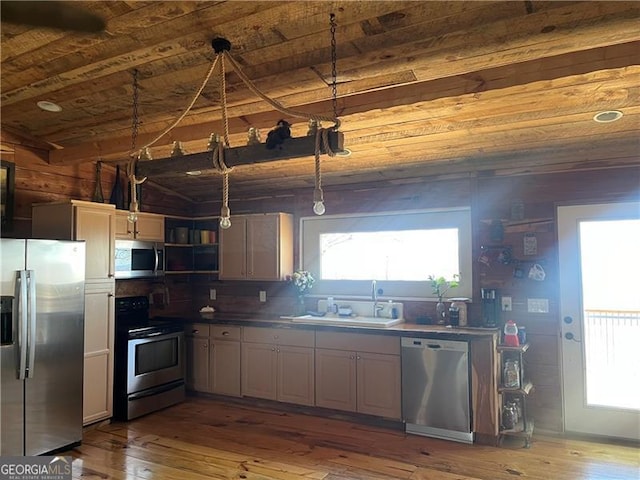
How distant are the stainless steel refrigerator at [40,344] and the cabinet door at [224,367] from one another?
139cm

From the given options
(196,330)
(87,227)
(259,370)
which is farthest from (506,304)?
(87,227)

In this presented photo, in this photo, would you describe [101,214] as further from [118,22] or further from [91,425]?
[118,22]

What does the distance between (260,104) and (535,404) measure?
3316 mm

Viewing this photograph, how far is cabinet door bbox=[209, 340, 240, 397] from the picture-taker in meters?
4.71

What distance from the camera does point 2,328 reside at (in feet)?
10.5

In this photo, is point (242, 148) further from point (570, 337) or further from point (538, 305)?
point (570, 337)

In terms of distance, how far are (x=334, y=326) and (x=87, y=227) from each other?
7.63ft

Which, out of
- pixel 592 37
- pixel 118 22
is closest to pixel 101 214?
pixel 118 22

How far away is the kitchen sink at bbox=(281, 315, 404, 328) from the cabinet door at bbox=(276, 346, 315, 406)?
0.89 ft

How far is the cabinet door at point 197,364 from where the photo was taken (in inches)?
193

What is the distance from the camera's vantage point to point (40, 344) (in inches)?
134

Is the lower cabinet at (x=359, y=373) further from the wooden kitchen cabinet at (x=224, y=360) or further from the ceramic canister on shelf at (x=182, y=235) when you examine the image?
the ceramic canister on shelf at (x=182, y=235)

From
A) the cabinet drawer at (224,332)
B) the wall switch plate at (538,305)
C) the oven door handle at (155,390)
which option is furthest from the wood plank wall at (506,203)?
the oven door handle at (155,390)

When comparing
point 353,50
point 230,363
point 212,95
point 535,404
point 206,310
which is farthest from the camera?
point 206,310
